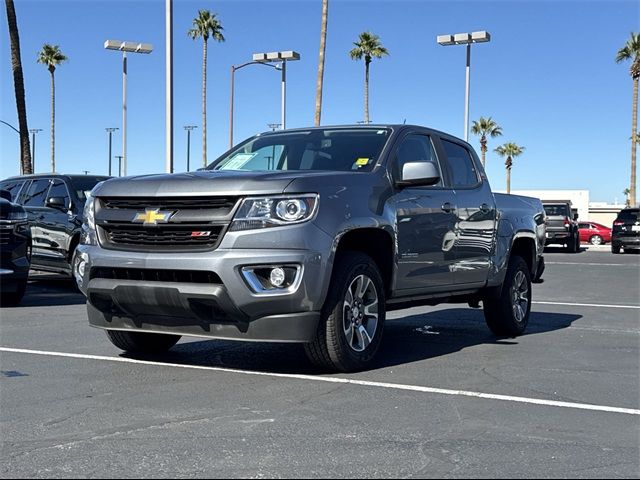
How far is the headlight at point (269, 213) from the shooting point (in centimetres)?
567

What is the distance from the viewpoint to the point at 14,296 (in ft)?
37.6

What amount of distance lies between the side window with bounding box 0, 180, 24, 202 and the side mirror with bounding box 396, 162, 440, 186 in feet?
31.4

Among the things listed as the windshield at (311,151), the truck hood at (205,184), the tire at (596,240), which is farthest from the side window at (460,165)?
the tire at (596,240)

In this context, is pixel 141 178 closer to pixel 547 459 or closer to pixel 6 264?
pixel 547 459

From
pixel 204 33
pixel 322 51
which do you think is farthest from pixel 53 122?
pixel 322 51

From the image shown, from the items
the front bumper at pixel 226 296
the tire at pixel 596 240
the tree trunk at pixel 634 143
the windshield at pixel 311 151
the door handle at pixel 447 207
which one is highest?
the tree trunk at pixel 634 143

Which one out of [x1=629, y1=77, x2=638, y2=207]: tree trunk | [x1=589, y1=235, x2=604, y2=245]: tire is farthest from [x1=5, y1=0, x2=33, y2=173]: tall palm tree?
[x1=629, y1=77, x2=638, y2=207]: tree trunk

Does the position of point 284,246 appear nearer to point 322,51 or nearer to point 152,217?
point 152,217

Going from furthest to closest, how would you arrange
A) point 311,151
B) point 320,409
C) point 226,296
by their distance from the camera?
point 311,151 < point 226,296 < point 320,409

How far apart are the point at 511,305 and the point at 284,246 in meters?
3.73

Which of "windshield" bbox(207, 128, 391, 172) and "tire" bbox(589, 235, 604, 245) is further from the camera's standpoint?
"tire" bbox(589, 235, 604, 245)

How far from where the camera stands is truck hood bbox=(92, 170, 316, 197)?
5.70m

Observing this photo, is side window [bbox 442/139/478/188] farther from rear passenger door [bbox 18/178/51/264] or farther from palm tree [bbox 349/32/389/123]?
palm tree [bbox 349/32/389/123]

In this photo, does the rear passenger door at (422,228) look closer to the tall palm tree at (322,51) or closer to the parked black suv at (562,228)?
the tall palm tree at (322,51)
